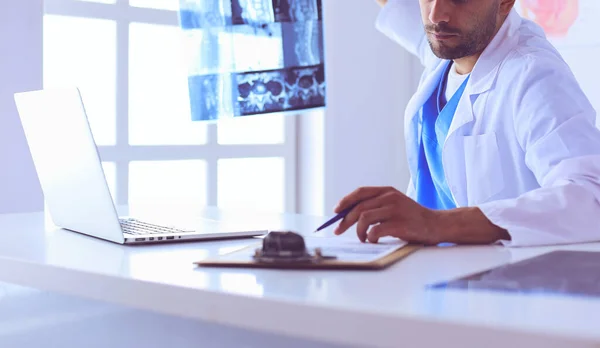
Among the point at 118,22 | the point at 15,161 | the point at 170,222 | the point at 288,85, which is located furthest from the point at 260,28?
the point at 170,222

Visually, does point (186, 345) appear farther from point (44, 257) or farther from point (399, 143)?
point (399, 143)

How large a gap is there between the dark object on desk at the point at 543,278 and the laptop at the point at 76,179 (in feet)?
1.82

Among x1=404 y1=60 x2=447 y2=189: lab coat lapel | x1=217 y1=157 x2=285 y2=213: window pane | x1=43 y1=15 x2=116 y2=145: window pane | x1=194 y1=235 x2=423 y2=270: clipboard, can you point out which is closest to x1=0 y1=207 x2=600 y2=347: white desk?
x1=194 y1=235 x2=423 y2=270: clipboard

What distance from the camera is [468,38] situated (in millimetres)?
2064

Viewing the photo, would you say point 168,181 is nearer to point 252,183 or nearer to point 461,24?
point 252,183

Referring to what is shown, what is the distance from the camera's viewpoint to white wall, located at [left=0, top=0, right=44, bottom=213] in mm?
2664

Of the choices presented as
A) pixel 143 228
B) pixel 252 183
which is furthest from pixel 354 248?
pixel 252 183

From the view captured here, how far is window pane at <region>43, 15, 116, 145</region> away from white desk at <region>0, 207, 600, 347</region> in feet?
6.74

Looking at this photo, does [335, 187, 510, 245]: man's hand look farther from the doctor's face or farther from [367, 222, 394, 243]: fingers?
the doctor's face

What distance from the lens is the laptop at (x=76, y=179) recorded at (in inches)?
53.6

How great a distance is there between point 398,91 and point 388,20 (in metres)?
1.73

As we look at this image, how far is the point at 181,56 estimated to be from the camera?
365 cm

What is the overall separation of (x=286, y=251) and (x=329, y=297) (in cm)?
24

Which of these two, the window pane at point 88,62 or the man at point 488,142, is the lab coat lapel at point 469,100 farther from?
the window pane at point 88,62
